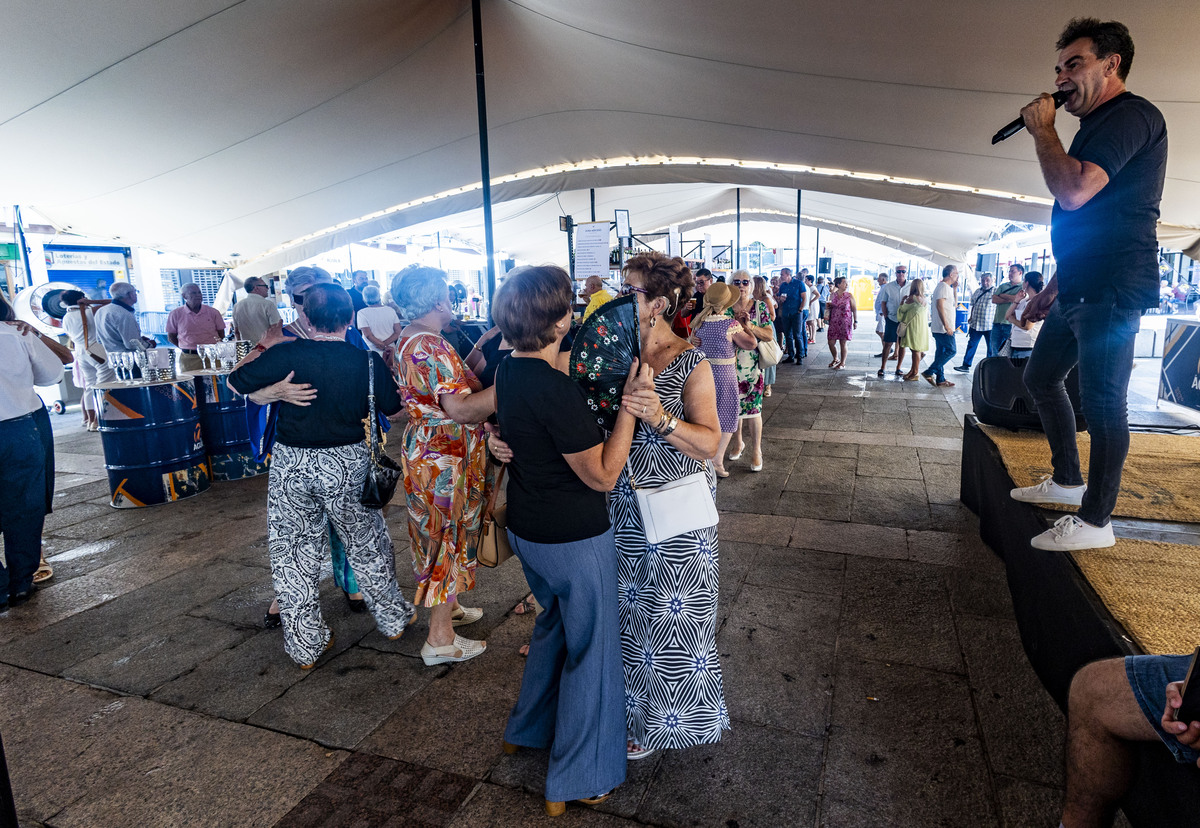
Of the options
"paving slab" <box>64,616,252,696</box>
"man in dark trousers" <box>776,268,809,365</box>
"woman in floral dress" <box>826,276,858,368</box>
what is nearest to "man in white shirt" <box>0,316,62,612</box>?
"paving slab" <box>64,616,252,696</box>

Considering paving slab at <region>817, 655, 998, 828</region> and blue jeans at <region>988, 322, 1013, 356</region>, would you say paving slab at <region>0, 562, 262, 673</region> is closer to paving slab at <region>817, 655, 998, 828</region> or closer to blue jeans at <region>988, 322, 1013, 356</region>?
paving slab at <region>817, 655, 998, 828</region>

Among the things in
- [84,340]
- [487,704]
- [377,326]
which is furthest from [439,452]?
[84,340]

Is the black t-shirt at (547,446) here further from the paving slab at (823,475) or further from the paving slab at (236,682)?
the paving slab at (823,475)

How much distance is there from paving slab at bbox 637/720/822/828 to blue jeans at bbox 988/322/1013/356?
30.7 ft

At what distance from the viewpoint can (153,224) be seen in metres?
9.59

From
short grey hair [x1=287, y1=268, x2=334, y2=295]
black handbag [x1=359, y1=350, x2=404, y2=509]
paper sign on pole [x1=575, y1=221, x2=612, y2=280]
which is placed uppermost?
paper sign on pole [x1=575, y1=221, x2=612, y2=280]

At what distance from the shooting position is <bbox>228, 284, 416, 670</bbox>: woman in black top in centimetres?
290

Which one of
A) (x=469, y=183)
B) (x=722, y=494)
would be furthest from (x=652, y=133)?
(x=722, y=494)

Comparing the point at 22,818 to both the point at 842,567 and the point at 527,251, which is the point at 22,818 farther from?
the point at 527,251

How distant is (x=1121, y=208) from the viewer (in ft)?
7.28

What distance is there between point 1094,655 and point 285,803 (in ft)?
8.80

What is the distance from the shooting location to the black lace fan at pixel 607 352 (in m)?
1.83

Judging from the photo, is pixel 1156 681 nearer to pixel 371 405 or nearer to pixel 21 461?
pixel 371 405

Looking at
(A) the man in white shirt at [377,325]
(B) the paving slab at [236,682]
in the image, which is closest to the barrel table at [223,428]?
(A) the man in white shirt at [377,325]
